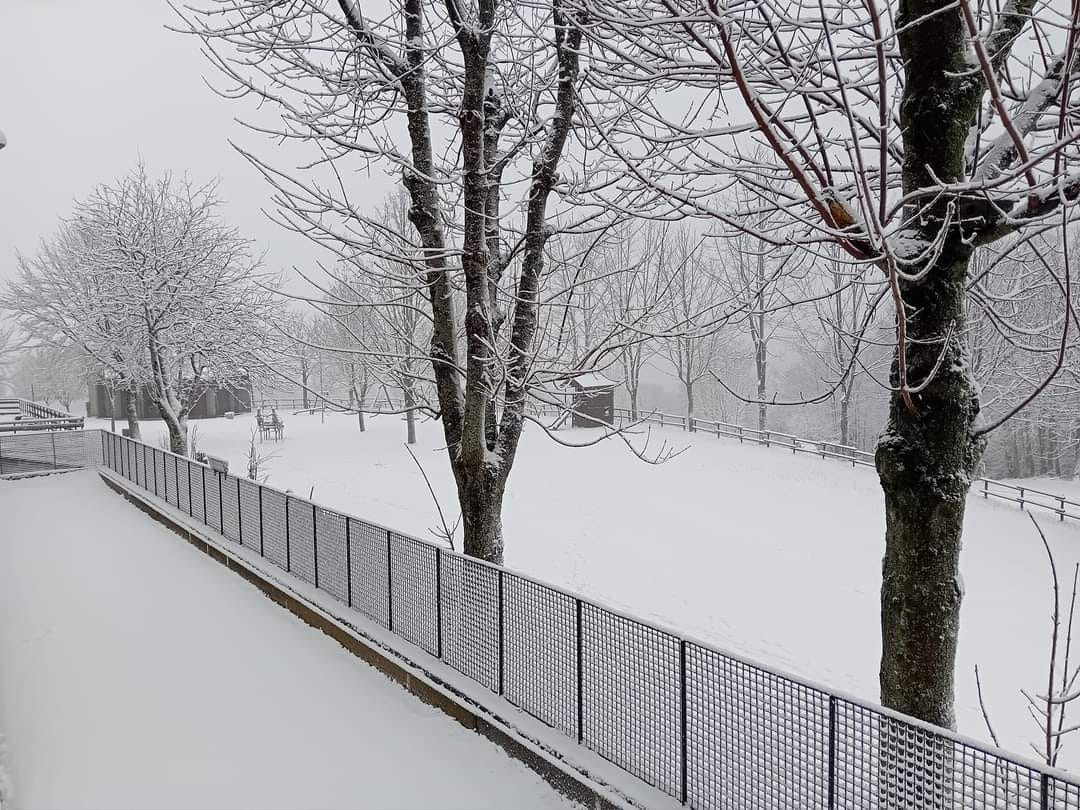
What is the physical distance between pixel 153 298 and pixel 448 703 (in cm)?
2179

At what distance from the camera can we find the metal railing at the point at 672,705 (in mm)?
3541

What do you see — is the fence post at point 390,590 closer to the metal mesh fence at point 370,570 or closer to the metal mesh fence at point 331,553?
the metal mesh fence at point 370,570

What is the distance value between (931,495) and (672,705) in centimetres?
209

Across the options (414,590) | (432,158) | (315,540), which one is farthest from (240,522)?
(432,158)

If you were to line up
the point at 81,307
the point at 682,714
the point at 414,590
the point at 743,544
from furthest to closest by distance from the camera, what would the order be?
the point at 81,307
the point at 743,544
the point at 414,590
the point at 682,714

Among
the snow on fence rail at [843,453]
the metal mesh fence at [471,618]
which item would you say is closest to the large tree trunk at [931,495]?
the metal mesh fence at [471,618]

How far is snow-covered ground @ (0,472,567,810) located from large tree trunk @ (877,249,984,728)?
287 centimetres

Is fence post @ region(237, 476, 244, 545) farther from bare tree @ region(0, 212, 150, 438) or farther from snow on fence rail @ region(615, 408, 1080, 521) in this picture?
bare tree @ region(0, 212, 150, 438)

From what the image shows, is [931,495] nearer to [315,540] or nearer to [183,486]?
[315,540]

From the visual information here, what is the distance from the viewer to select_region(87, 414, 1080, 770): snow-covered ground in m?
12.8

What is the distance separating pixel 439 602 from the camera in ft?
24.2

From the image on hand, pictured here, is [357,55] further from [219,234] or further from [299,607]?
[219,234]

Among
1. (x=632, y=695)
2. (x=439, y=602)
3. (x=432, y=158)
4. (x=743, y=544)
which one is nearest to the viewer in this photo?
(x=632, y=695)

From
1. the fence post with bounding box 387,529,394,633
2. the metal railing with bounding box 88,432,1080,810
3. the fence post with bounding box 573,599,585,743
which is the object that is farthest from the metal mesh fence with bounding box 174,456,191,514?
the fence post with bounding box 573,599,585,743
